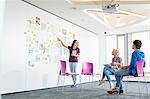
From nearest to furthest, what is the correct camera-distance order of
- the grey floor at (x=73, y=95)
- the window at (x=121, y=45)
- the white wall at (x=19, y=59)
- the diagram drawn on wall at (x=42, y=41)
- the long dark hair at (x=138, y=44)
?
the grey floor at (x=73, y=95), the long dark hair at (x=138, y=44), the white wall at (x=19, y=59), the diagram drawn on wall at (x=42, y=41), the window at (x=121, y=45)

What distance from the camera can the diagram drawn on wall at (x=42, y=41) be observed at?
5.55 metres

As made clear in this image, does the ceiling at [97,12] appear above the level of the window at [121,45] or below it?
above

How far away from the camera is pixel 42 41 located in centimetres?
615

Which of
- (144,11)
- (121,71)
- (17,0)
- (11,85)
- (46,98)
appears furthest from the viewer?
(144,11)

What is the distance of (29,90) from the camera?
5477mm

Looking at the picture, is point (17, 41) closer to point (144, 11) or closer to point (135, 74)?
point (135, 74)

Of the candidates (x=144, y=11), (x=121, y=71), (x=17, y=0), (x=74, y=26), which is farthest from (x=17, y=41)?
(x=144, y=11)

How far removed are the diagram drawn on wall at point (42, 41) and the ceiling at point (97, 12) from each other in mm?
473

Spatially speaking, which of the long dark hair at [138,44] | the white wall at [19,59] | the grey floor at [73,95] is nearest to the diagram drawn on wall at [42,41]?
the white wall at [19,59]

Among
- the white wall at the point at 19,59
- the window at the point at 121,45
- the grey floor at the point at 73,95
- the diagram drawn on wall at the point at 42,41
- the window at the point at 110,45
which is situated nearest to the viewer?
the grey floor at the point at 73,95

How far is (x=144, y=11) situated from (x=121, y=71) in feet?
12.5

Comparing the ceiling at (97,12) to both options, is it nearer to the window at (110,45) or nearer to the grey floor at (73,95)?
the window at (110,45)

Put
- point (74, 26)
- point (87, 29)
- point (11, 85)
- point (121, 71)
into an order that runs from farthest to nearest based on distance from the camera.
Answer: point (87, 29), point (74, 26), point (11, 85), point (121, 71)

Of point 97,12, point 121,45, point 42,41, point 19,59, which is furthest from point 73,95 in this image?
point 121,45
